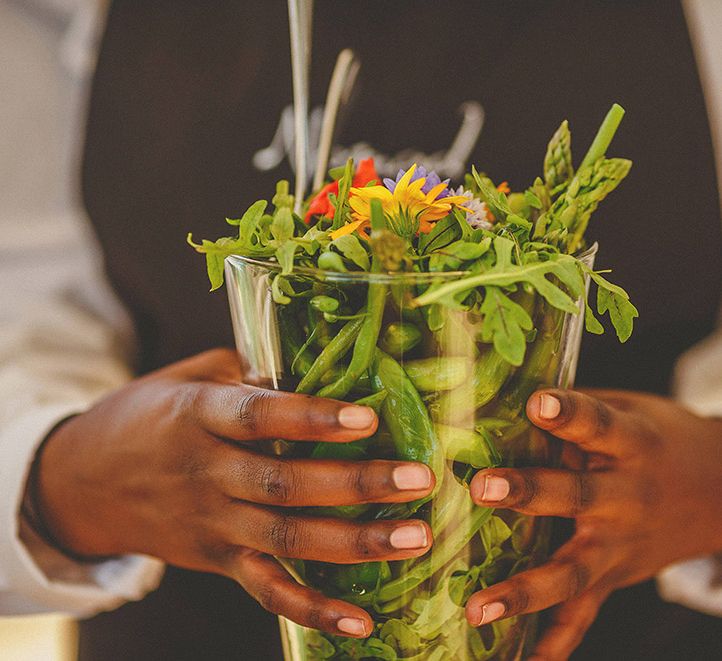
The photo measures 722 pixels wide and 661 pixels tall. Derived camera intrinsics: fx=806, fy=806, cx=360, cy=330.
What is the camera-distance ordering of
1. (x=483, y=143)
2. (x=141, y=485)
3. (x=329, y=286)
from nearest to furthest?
(x=329, y=286)
(x=141, y=485)
(x=483, y=143)

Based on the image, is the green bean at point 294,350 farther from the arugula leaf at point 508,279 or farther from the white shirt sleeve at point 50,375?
the white shirt sleeve at point 50,375

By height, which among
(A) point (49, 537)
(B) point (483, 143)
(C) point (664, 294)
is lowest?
(A) point (49, 537)

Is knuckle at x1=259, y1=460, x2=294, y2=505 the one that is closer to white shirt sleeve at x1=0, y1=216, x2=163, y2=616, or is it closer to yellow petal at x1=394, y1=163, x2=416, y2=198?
yellow petal at x1=394, y1=163, x2=416, y2=198

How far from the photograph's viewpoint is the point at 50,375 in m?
0.67

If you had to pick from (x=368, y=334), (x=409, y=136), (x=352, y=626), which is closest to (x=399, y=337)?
(x=368, y=334)

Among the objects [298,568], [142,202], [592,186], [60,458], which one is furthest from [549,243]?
[142,202]

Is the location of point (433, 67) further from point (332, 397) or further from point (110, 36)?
point (332, 397)

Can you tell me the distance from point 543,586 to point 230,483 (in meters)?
0.14

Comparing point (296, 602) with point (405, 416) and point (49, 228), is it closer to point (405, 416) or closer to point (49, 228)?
point (405, 416)

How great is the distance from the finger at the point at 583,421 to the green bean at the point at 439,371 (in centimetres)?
3

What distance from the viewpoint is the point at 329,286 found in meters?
0.28

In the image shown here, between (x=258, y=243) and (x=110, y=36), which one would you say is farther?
(x=110, y=36)

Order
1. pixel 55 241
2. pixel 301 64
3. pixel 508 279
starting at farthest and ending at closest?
pixel 55 241, pixel 301 64, pixel 508 279

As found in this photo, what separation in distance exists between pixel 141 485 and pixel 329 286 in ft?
0.59
